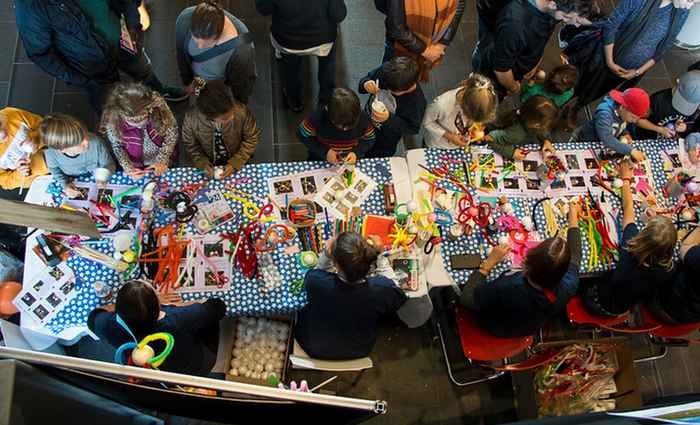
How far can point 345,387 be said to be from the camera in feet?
11.4

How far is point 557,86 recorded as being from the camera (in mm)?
3480

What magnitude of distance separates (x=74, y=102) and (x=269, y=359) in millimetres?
2875

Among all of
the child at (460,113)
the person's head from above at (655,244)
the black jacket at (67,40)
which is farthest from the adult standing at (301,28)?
the person's head from above at (655,244)

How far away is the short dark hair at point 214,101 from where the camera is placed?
9.04 ft

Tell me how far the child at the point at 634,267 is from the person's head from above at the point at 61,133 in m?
3.14

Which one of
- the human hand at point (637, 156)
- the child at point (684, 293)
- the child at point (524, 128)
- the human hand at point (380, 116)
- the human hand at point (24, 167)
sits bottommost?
the child at point (684, 293)

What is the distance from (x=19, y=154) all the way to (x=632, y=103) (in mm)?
3955

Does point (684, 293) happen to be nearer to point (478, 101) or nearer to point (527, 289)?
point (527, 289)

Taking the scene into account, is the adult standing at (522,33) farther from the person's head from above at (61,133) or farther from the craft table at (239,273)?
the person's head from above at (61,133)

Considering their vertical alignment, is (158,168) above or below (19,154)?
below

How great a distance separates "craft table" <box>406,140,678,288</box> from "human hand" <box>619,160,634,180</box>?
17 centimetres

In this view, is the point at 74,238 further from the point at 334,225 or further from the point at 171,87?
the point at 171,87

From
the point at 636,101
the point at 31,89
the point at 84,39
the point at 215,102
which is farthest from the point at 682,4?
the point at 31,89

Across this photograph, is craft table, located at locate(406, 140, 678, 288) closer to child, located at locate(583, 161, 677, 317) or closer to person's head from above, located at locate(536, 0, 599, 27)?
child, located at locate(583, 161, 677, 317)
